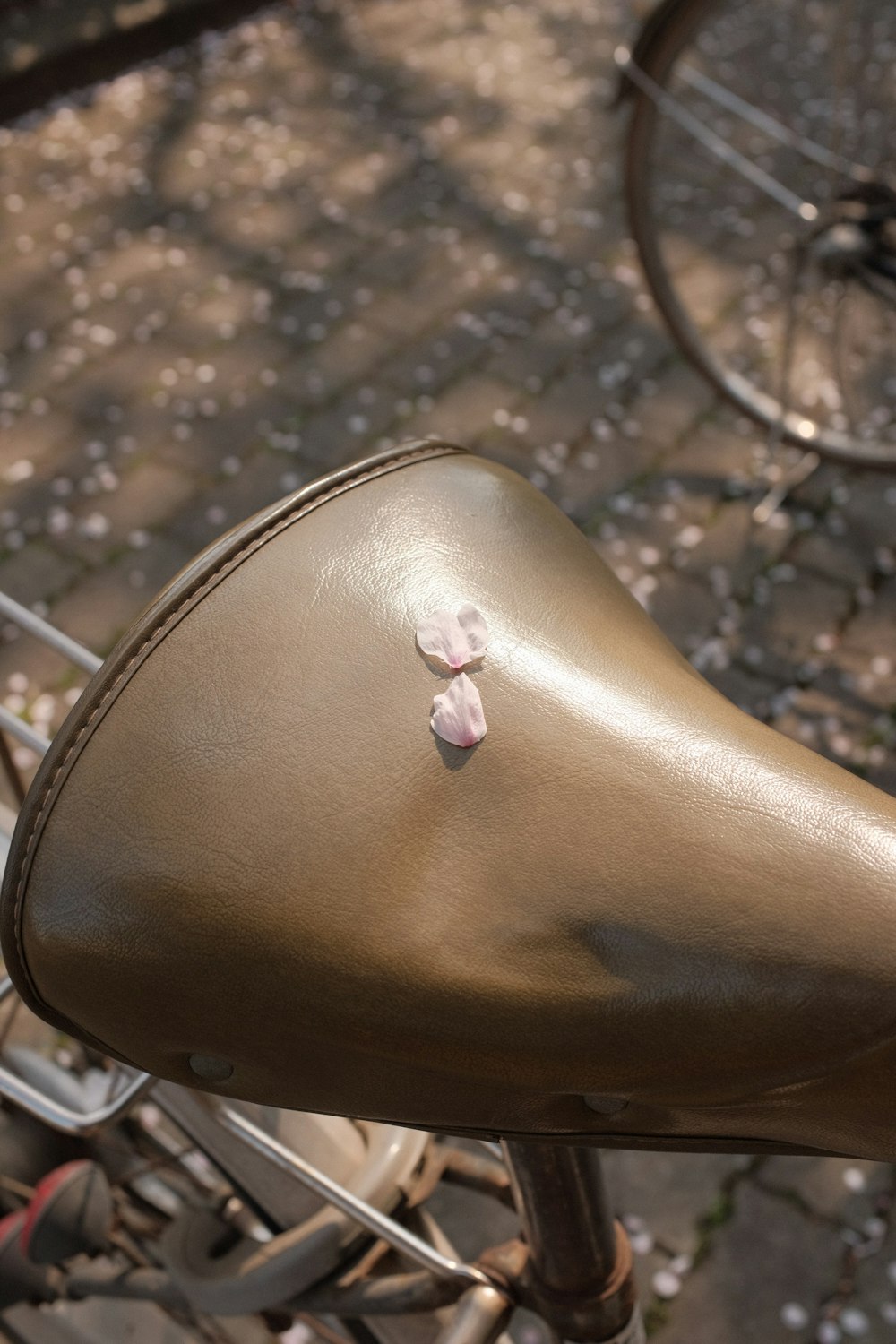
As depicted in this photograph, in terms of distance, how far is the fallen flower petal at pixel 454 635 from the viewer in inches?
34.2

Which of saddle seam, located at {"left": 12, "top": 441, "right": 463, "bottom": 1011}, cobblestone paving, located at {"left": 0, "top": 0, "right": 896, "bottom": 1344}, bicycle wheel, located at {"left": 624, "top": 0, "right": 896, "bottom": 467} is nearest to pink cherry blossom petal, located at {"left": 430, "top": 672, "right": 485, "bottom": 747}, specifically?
saddle seam, located at {"left": 12, "top": 441, "right": 463, "bottom": 1011}

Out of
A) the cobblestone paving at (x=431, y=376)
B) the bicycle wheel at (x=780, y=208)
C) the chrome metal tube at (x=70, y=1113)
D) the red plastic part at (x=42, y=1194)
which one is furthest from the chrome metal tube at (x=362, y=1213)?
the bicycle wheel at (x=780, y=208)

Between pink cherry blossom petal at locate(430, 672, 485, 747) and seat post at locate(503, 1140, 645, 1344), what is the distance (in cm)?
45

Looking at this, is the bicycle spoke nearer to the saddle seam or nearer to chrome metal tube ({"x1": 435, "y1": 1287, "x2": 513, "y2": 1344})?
the saddle seam

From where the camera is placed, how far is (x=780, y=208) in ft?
14.8

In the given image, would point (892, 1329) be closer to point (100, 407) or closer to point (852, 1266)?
point (852, 1266)

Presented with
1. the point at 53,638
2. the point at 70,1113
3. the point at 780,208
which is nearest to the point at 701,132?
the point at 780,208

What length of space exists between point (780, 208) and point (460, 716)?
4.16 m

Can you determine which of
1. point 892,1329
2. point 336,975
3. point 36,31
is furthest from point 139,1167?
point 36,31

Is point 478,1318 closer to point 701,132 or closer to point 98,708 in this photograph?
point 98,708

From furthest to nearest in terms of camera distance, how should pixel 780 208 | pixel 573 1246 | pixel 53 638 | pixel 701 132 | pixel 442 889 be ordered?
pixel 780 208, pixel 701 132, pixel 53 638, pixel 573 1246, pixel 442 889

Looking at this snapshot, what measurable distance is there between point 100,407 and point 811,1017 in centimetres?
348

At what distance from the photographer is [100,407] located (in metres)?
3.87

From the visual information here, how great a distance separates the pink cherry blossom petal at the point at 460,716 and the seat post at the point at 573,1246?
45 cm
